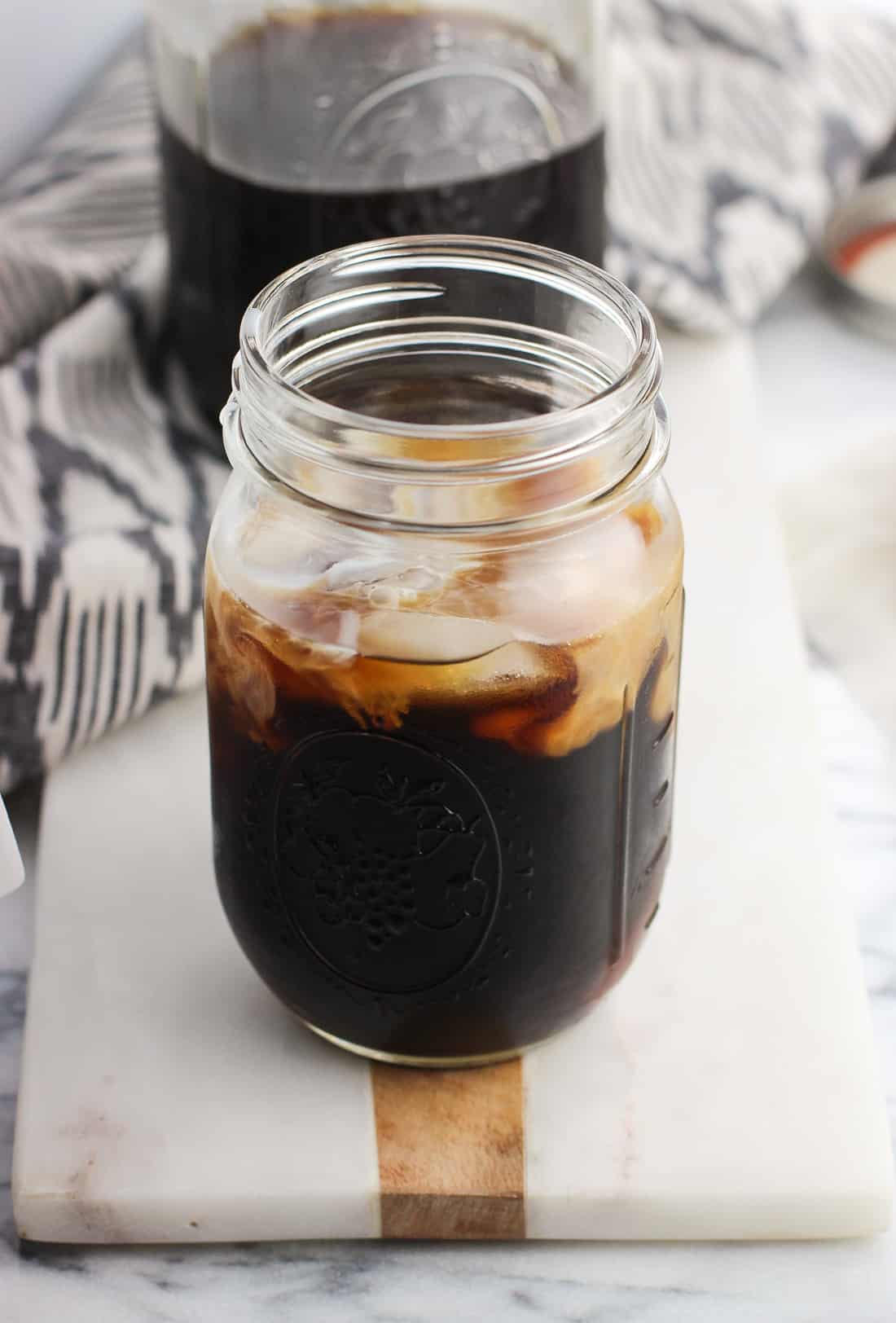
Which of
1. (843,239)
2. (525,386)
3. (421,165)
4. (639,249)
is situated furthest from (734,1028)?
(843,239)

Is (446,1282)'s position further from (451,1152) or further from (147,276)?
(147,276)

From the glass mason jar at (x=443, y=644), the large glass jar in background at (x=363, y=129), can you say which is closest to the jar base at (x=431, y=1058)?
the glass mason jar at (x=443, y=644)

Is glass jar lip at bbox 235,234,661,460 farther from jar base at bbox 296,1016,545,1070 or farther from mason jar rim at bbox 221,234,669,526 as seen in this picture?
jar base at bbox 296,1016,545,1070

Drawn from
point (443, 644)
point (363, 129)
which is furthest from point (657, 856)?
point (363, 129)

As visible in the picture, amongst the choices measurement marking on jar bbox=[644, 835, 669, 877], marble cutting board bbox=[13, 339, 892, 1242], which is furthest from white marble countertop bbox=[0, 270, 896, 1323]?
measurement marking on jar bbox=[644, 835, 669, 877]

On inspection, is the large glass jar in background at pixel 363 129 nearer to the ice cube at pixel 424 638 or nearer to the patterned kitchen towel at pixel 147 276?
the patterned kitchen towel at pixel 147 276
